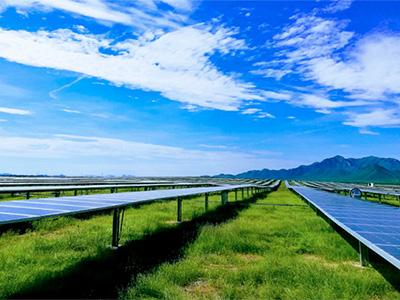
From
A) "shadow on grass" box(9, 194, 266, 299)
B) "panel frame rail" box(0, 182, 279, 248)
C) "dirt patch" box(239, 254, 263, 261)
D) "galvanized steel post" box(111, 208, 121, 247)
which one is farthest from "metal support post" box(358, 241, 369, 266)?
"galvanized steel post" box(111, 208, 121, 247)

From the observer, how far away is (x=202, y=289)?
3727 millimetres

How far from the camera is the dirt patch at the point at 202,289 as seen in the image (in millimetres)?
3535

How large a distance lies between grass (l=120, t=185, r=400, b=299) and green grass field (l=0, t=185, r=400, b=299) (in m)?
0.01

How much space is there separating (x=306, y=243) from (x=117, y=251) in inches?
173

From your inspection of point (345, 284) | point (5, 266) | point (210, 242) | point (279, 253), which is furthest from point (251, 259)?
point (5, 266)

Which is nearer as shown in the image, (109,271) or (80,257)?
(109,271)

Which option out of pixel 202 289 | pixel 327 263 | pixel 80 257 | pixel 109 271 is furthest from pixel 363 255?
pixel 80 257

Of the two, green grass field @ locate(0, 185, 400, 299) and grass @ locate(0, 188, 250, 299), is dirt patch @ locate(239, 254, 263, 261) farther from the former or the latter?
grass @ locate(0, 188, 250, 299)

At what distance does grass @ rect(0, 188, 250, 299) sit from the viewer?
362 cm

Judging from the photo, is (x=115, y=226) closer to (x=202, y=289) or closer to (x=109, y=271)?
(x=109, y=271)

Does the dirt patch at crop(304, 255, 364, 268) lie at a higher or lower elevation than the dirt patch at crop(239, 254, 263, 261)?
lower

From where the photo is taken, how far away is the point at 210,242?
19.4 ft

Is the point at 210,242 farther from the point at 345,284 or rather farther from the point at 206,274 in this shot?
the point at 345,284

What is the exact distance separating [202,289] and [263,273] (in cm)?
114
